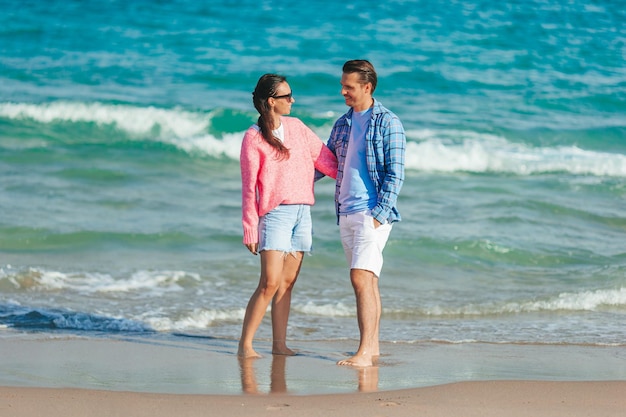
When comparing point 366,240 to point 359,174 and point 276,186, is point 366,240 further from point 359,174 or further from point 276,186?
point 276,186

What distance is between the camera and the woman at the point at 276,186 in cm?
529

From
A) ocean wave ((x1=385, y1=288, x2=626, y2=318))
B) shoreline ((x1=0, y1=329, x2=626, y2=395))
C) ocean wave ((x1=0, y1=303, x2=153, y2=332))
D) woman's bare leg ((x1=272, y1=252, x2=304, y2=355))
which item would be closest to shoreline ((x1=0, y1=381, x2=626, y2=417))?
shoreline ((x1=0, y1=329, x2=626, y2=395))

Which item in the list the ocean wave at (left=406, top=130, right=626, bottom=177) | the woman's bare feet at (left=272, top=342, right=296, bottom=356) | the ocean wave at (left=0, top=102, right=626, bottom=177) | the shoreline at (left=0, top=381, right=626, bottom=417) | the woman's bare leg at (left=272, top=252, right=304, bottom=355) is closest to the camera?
the shoreline at (left=0, top=381, right=626, bottom=417)

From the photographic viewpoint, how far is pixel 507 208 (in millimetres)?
10719

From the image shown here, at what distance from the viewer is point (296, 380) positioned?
498 cm

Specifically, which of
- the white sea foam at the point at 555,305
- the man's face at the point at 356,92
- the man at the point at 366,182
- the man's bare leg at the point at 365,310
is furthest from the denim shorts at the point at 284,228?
the white sea foam at the point at 555,305

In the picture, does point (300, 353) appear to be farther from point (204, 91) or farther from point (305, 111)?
point (204, 91)

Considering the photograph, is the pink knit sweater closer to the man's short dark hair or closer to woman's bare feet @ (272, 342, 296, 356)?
the man's short dark hair

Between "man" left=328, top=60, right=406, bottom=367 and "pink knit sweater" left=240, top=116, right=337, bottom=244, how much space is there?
0.69ft

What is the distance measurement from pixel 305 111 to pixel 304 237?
11.9 meters

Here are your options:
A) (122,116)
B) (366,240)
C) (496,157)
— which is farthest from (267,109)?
(122,116)

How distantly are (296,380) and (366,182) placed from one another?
1.17m

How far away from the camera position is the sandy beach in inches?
170

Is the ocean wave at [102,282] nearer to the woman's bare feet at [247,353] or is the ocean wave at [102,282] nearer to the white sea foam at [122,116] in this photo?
the woman's bare feet at [247,353]
